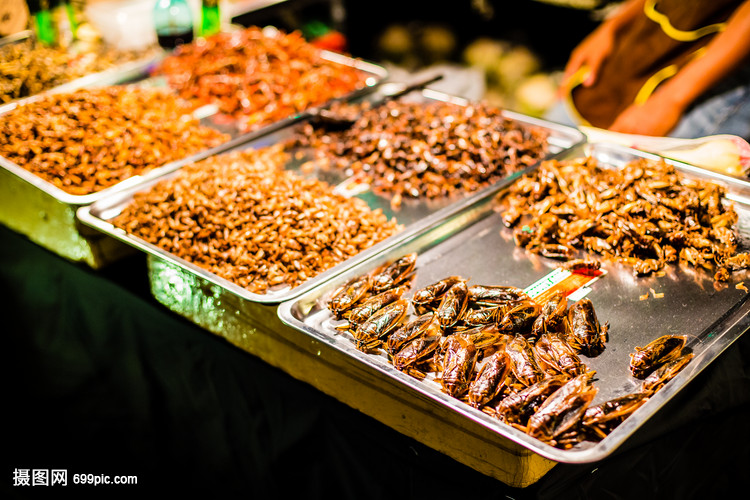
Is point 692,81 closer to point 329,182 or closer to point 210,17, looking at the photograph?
point 329,182

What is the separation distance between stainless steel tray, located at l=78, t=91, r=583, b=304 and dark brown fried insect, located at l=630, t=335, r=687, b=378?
707mm

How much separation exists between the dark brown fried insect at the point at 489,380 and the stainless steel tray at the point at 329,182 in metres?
0.51

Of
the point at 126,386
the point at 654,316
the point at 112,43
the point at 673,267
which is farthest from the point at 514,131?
the point at 112,43

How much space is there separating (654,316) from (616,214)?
1.29ft

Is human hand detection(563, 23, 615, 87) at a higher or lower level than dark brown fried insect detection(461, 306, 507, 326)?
higher

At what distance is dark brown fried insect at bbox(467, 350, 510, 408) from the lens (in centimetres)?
127

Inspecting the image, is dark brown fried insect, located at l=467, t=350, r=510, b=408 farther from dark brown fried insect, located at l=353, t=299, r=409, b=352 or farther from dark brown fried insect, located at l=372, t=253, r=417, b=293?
dark brown fried insect, located at l=372, t=253, r=417, b=293

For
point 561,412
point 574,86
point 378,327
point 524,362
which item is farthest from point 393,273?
point 574,86

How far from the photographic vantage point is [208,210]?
6.16 feet

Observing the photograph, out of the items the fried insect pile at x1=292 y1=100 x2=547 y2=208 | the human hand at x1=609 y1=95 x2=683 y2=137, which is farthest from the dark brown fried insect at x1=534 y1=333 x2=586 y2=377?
the human hand at x1=609 y1=95 x2=683 y2=137

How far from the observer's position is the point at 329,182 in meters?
2.30

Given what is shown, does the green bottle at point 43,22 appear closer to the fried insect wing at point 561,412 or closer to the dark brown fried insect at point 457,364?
the dark brown fried insect at point 457,364

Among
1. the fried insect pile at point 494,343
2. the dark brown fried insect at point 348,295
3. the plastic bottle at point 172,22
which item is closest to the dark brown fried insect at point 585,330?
the fried insect pile at point 494,343

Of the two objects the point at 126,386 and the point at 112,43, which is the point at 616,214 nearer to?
the point at 126,386
